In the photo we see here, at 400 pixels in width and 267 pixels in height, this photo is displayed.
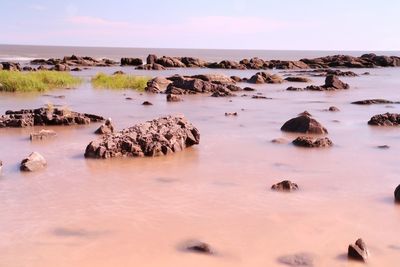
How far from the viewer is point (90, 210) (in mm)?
6832

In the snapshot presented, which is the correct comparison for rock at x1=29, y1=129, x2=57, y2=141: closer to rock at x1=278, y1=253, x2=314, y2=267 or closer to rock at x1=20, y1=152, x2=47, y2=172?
rock at x1=20, y1=152, x2=47, y2=172

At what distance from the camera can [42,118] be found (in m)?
14.3

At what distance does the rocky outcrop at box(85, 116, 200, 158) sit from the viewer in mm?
10047

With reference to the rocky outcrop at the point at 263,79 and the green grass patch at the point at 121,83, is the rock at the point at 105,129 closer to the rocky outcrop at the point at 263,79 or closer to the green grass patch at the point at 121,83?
the green grass patch at the point at 121,83

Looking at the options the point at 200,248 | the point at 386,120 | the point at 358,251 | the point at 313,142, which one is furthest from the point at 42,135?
the point at 386,120

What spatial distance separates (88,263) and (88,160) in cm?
469

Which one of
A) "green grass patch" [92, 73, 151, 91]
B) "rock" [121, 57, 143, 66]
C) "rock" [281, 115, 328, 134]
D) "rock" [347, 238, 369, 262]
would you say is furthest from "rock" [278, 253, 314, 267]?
"rock" [121, 57, 143, 66]

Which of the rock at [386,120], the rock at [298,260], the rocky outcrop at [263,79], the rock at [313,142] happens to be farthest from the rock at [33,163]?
the rocky outcrop at [263,79]

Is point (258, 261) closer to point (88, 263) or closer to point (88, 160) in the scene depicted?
point (88, 263)

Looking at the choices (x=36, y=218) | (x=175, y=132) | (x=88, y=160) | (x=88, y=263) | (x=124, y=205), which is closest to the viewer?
(x=88, y=263)

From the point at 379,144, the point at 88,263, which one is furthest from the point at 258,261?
the point at 379,144

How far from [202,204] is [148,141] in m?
3.44

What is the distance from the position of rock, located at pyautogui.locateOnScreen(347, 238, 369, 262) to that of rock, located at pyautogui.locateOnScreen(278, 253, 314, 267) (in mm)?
409

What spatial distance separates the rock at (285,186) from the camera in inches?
309
